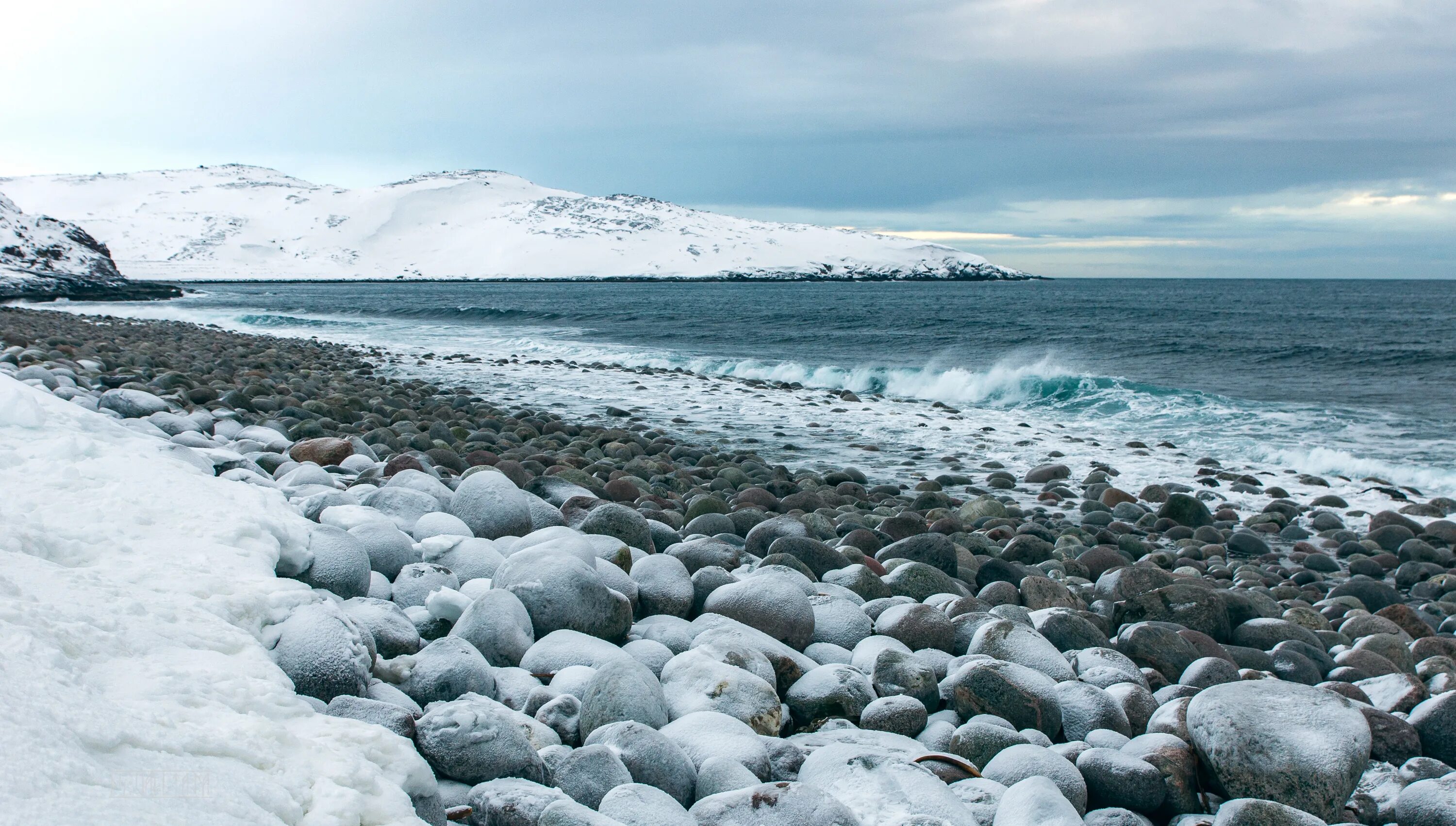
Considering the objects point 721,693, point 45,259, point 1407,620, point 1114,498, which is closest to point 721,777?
point 721,693

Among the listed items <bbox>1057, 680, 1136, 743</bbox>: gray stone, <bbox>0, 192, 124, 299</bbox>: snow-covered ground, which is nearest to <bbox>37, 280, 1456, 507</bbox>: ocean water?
<bbox>0, 192, 124, 299</bbox>: snow-covered ground

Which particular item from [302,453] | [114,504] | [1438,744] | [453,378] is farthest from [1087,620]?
[453,378]

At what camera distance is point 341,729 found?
1768mm

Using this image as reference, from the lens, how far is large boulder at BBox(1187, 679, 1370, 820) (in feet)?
7.56

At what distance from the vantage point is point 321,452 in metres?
4.75

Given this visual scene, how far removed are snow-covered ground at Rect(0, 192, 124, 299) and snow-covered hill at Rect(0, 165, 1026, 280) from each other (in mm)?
52121

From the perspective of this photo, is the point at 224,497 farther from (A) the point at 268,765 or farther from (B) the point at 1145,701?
(B) the point at 1145,701

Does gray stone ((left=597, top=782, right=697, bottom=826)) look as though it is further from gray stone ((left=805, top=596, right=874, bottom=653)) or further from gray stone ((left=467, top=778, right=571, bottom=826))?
gray stone ((left=805, top=596, right=874, bottom=653))

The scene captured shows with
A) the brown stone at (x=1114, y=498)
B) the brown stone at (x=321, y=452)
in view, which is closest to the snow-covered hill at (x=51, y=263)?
the brown stone at (x=321, y=452)

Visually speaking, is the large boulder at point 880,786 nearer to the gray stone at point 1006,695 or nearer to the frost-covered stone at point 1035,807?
the frost-covered stone at point 1035,807

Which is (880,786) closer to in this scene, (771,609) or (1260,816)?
(1260,816)

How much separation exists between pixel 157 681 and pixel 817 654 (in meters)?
1.88

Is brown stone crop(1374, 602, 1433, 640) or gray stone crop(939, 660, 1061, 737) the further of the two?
brown stone crop(1374, 602, 1433, 640)

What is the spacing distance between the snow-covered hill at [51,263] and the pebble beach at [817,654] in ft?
109
